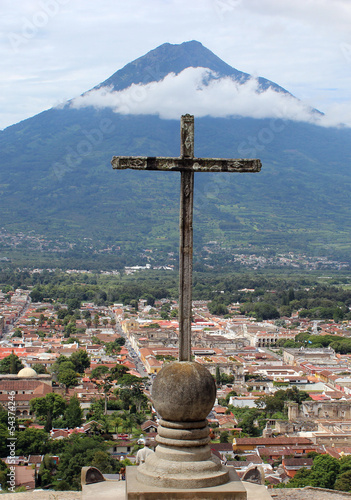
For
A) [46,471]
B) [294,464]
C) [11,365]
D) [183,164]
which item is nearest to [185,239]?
[183,164]

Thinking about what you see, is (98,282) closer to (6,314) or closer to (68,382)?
(6,314)

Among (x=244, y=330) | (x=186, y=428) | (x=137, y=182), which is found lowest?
(x=244, y=330)

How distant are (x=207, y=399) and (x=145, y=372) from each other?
122 feet

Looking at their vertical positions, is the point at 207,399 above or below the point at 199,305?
above

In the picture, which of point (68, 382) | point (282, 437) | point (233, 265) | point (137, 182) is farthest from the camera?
point (137, 182)

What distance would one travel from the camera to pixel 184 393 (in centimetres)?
514

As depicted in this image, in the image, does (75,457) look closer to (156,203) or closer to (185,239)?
(185,239)

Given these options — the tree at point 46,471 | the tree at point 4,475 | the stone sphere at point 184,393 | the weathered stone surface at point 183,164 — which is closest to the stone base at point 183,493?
the stone sphere at point 184,393

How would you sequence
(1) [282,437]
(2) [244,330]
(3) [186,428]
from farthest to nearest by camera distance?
(2) [244,330], (1) [282,437], (3) [186,428]

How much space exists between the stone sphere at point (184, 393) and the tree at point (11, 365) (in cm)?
3371

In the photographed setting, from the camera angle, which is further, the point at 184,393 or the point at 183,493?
the point at 184,393

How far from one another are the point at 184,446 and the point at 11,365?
34.0 meters

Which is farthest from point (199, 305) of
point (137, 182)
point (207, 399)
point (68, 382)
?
point (137, 182)

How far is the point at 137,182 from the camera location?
18500cm
